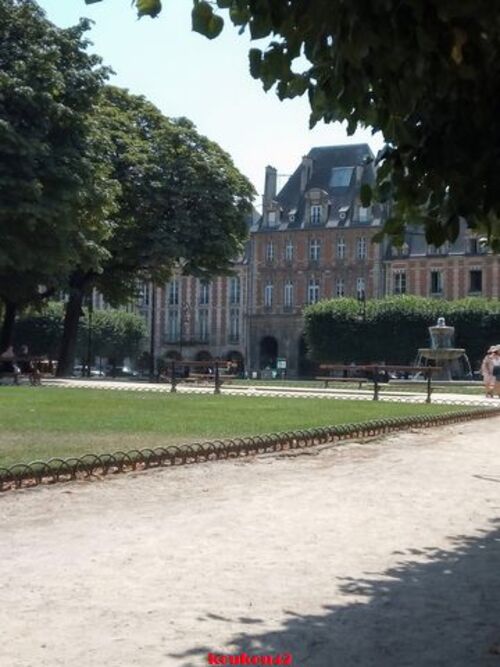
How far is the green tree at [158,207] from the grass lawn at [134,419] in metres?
18.3

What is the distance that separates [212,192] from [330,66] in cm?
3869

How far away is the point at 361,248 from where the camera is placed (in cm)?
8162

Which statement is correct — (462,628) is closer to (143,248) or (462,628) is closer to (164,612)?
(164,612)

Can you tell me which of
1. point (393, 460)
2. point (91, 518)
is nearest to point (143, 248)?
point (393, 460)

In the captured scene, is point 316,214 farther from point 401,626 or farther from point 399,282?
point 401,626

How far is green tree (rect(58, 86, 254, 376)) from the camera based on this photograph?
40.6m

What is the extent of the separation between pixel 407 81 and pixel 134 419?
11703 millimetres

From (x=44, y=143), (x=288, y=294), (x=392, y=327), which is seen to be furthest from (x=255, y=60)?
(x=288, y=294)

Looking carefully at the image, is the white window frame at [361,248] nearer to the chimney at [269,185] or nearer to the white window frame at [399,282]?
the white window frame at [399,282]

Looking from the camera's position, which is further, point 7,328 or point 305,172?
point 305,172

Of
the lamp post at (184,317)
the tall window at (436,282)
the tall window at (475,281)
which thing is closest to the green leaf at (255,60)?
the tall window at (475,281)

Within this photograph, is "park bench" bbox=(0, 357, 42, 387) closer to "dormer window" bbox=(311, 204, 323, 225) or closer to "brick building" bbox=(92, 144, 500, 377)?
"brick building" bbox=(92, 144, 500, 377)

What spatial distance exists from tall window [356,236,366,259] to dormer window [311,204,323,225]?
4.33 m

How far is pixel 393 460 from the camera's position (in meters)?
12.0
